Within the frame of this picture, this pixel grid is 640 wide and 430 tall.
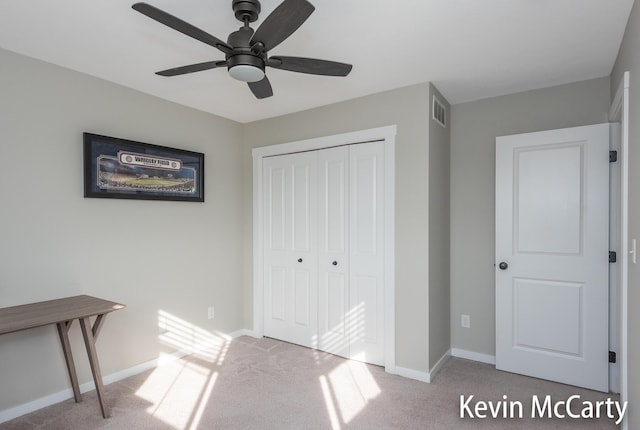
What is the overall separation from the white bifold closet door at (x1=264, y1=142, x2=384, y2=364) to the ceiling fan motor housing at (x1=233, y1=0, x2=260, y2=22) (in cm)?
160

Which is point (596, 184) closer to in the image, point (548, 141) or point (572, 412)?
point (548, 141)

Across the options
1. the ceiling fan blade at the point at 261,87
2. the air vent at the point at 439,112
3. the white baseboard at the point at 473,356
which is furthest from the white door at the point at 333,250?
the ceiling fan blade at the point at 261,87

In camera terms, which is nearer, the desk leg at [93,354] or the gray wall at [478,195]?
the desk leg at [93,354]

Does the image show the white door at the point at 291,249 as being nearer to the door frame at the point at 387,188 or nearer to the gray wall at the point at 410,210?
the door frame at the point at 387,188

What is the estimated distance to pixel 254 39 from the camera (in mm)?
1625

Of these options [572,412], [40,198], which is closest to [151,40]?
[40,198]

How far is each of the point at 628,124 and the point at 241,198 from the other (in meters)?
Result: 3.29

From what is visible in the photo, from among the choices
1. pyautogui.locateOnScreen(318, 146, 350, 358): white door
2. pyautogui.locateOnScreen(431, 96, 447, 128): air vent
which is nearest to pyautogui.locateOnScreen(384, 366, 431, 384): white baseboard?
pyautogui.locateOnScreen(318, 146, 350, 358): white door

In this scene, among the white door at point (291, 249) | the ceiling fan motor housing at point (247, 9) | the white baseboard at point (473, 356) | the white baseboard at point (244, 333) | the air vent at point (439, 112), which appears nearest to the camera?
the ceiling fan motor housing at point (247, 9)

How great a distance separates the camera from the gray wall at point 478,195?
10.1 feet

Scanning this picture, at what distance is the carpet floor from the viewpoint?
2.25m

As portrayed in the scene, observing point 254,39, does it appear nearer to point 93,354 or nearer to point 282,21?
point 282,21

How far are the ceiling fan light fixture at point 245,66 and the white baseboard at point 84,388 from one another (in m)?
2.48

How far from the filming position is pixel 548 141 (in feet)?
9.30
